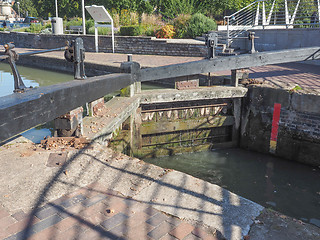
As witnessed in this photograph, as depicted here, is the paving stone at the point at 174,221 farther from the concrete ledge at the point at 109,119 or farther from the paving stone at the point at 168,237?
the concrete ledge at the point at 109,119

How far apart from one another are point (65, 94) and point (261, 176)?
5.17 metres

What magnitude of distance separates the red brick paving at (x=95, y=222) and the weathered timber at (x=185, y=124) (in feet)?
15.4

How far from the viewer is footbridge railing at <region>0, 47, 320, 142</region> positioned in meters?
2.94

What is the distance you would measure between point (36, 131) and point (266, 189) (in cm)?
590

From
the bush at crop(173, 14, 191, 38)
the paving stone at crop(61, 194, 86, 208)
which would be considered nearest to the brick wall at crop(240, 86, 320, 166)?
the paving stone at crop(61, 194, 86, 208)

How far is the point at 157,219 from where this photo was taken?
10.1ft

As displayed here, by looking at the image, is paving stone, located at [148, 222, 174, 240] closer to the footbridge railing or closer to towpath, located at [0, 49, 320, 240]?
towpath, located at [0, 49, 320, 240]

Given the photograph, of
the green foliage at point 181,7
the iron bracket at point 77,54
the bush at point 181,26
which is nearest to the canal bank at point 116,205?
the iron bracket at point 77,54

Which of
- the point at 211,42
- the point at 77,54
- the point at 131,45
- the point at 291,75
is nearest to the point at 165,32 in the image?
the point at 131,45

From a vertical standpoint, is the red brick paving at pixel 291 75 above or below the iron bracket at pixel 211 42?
below

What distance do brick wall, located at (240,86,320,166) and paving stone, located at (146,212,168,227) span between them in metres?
5.48

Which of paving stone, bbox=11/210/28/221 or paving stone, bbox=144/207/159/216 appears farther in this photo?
paving stone, bbox=144/207/159/216

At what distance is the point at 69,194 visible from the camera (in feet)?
11.3

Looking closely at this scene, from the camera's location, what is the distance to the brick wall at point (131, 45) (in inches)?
609
